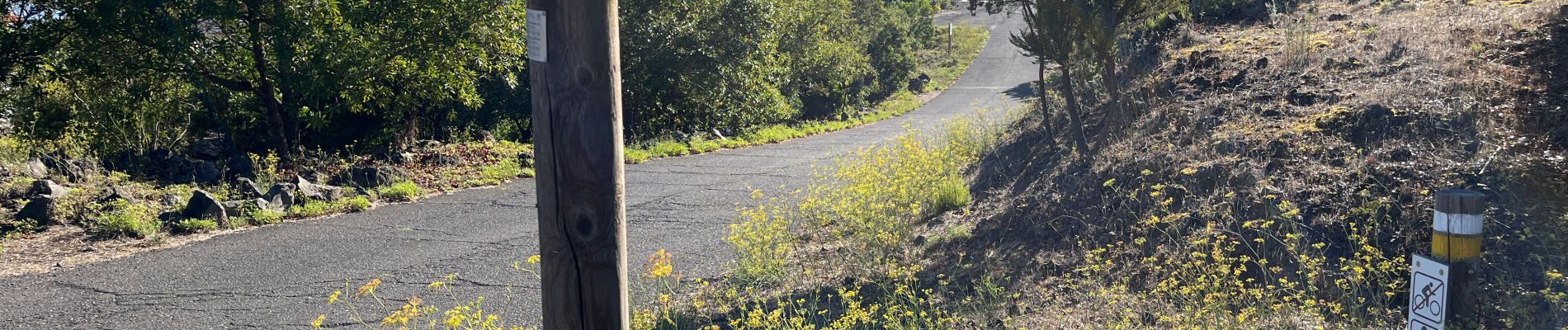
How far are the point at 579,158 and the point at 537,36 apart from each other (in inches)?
14.2

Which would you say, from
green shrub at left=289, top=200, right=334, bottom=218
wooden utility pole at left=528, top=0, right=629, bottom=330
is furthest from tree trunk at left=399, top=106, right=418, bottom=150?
wooden utility pole at left=528, top=0, right=629, bottom=330

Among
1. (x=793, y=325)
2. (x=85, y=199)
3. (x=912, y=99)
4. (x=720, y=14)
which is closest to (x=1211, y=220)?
(x=793, y=325)

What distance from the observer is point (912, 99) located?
33.1 metres

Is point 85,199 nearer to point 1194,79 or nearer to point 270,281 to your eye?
point 270,281

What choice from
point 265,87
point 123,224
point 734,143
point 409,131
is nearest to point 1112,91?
point 123,224

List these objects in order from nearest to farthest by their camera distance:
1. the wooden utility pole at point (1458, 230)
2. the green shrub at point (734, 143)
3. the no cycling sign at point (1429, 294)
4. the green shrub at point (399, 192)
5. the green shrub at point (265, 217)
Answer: the no cycling sign at point (1429, 294) → the wooden utility pole at point (1458, 230) → the green shrub at point (265, 217) → the green shrub at point (399, 192) → the green shrub at point (734, 143)

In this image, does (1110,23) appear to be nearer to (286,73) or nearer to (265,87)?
(286,73)

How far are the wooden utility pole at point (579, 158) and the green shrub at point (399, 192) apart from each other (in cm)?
767

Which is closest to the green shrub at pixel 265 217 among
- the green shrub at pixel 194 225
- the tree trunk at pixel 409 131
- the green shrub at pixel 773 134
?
the green shrub at pixel 194 225

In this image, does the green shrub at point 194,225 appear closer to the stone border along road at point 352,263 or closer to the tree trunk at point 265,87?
the stone border along road at point 352,263

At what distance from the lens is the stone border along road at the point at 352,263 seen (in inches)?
225

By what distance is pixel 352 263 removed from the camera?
7.04 metres

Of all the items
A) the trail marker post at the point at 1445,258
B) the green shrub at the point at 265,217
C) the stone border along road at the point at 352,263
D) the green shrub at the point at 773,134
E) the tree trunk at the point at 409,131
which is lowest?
the stone border along road at the point at 352,263

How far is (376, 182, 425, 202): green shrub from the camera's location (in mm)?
10141
